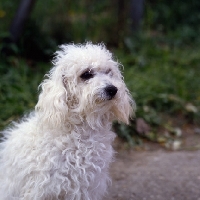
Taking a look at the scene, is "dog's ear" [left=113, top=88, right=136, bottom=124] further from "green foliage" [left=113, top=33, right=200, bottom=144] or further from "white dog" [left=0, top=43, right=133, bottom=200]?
"green foliage" [left=113, top=33, right=200, bottom=144]

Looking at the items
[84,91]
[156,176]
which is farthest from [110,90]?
[156,176]

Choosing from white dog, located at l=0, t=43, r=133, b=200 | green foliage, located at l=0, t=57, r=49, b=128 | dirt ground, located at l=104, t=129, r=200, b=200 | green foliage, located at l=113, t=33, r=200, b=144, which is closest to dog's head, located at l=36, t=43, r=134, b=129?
white dog, located at l=0, t=43, r=133, b=200

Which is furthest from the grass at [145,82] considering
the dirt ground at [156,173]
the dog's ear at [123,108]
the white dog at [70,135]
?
the dog's ear at [123,108]

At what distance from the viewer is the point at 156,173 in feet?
17.3

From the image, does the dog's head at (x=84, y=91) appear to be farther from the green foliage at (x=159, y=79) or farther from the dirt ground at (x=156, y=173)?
the green foliage at (x=159, y=79)

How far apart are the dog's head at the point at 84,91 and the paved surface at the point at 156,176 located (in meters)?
1.26

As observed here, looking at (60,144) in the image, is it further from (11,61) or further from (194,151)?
(11,61)

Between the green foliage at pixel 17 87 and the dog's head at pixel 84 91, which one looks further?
the green foliage at pixel 17 87

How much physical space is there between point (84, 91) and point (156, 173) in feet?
6.73

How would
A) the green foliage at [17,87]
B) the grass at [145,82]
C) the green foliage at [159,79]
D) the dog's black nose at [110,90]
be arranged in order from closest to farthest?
the dog's black nose at [110,90]
the green foliage at [17,87]
the grass at [145,82]
the green foliage at [159,79]

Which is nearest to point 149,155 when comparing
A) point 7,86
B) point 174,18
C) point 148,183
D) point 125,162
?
point 125,162

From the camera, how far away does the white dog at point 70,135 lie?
351 cm

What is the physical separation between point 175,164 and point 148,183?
651mm

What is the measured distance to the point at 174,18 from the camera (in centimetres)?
1038
